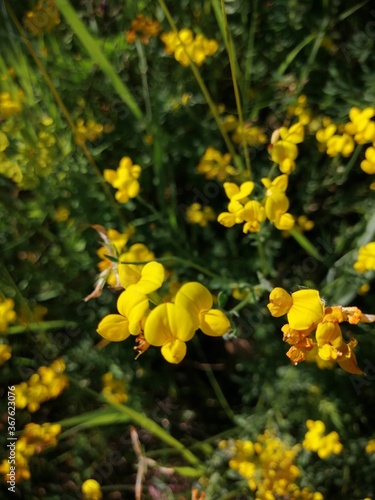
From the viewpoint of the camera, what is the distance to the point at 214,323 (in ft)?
3.52

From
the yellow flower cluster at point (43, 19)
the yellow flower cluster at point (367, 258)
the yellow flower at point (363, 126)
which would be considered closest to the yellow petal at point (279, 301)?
the yellow flower cluster at point (367, 258)

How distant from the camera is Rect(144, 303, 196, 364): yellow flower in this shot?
1.03 metres

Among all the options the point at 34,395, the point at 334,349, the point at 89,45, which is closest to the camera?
the point at 334,349

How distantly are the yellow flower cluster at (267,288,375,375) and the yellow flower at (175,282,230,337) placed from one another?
113 millimetres

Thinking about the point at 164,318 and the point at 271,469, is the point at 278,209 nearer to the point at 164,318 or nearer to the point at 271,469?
the point at 164,318

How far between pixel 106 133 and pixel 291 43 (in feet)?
3.24

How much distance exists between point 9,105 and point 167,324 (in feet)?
5.32

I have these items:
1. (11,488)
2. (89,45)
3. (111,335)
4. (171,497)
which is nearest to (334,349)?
(111,335)

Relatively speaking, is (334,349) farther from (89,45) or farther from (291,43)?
(291,43)

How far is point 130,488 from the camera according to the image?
2564 millimetres

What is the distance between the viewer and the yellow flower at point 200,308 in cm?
106

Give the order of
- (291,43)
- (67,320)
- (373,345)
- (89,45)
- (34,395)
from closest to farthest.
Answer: (89,45), (373,345), (34,395), (291,43), (67,320)

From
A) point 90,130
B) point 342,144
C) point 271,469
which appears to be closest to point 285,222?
point 342,144

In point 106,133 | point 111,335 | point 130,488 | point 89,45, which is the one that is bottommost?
point 130,488
